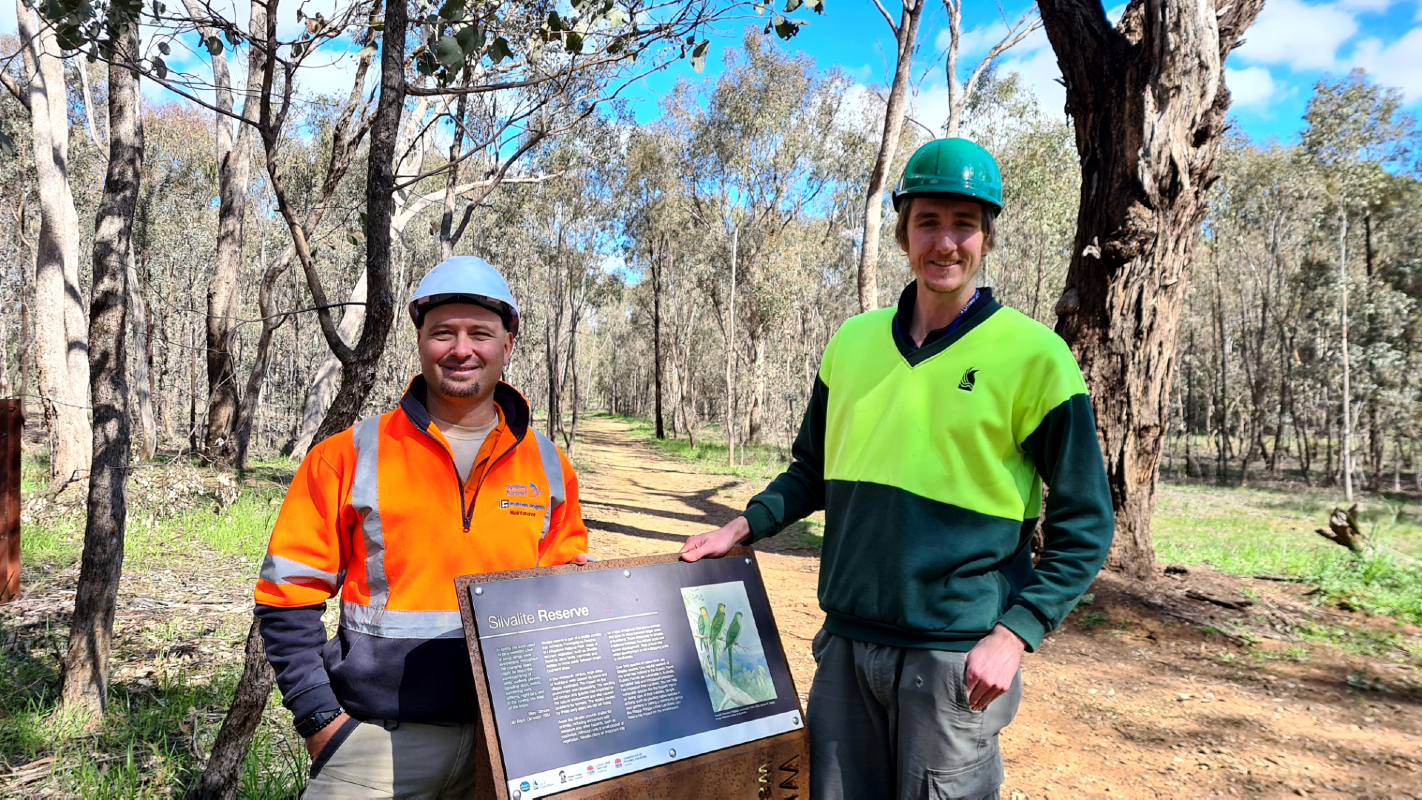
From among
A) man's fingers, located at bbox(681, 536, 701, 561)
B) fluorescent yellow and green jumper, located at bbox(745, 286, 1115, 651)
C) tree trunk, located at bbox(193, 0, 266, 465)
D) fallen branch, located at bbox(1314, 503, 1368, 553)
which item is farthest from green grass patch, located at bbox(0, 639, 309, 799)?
fallen branch, located at bbox(1314, 503, 1368, 553)

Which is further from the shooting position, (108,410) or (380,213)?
(108,410)

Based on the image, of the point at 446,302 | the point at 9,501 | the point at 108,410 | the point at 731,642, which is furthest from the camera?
the point at 9,501

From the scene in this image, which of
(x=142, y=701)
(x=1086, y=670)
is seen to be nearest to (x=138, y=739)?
(x=142, y=701)

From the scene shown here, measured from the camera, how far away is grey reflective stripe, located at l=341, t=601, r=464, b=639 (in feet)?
5.47

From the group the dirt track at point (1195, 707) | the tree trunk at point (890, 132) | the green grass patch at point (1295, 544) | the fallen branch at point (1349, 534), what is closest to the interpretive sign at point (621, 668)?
the dirt track at point (1195, 707)

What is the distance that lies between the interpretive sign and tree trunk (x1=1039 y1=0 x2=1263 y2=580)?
188 inches

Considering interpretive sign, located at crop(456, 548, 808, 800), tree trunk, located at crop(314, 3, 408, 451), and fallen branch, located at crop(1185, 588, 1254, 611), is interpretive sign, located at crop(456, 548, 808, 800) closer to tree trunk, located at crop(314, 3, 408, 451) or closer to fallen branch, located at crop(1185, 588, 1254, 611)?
tree trunk, located at crop(314, 3, 408, 451)

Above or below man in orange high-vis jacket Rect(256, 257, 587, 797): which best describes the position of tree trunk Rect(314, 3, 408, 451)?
above

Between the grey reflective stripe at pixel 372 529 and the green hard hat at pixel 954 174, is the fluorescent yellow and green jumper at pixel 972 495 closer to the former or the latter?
A: the green hard hat at pixel 954 174

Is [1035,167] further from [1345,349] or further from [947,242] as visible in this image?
[947,242]

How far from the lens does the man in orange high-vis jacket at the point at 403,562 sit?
1.63 metres

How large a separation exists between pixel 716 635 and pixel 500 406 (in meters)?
0.78

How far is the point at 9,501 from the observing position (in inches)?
189

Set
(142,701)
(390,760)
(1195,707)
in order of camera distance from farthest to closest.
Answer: (1195,707), (142,701), (390,760)
